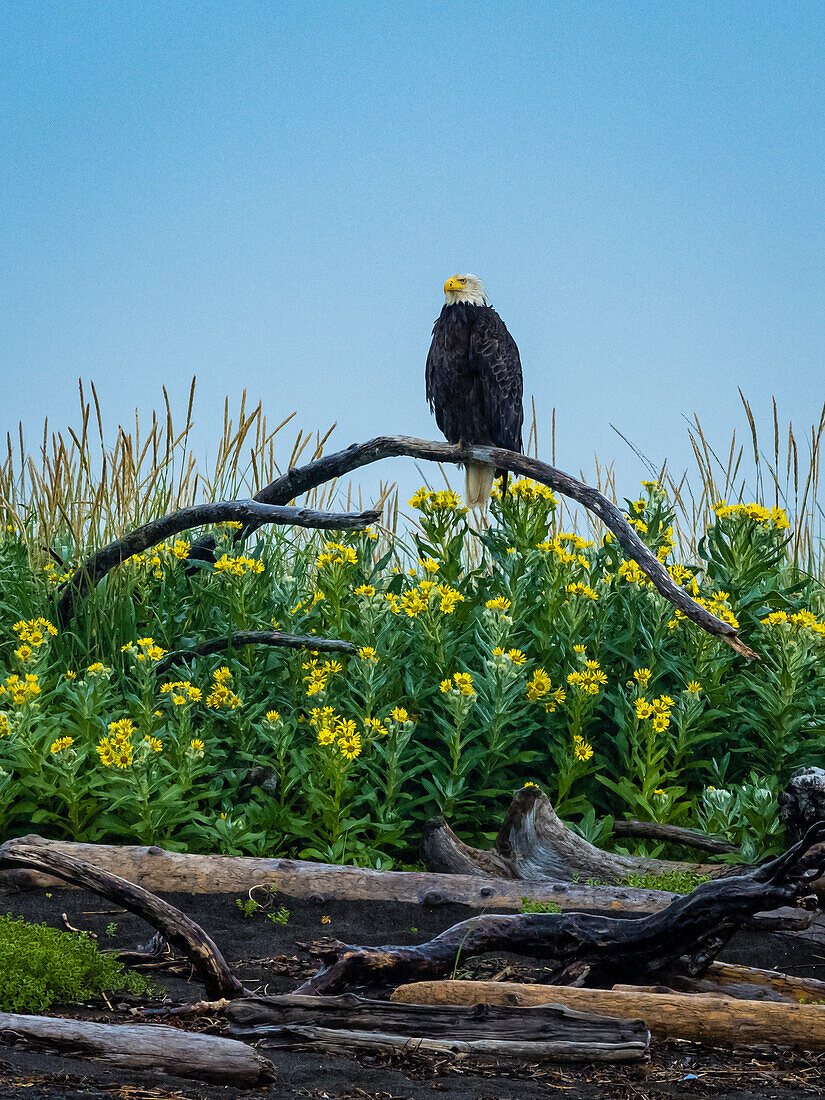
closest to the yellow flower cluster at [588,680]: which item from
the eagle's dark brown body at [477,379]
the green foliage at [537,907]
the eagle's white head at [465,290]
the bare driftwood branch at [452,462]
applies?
the bare driftwood branch at [452,462]

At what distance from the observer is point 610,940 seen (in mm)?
3369

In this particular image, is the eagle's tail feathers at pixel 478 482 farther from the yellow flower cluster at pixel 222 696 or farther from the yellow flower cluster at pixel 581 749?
the yellow flower cluster at pixel 222 696

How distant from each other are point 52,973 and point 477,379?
5611 mm

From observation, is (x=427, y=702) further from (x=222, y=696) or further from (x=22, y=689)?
(x=22, y=689)

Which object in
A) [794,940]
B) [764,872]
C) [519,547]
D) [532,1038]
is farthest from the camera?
[519,547]

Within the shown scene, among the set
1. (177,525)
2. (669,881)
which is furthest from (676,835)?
(177,525)

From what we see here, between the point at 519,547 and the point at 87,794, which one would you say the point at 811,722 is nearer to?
the point at 519,547

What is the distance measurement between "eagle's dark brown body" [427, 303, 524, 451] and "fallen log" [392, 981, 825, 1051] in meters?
5.27

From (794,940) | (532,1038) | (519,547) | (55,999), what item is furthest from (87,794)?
(794,940)

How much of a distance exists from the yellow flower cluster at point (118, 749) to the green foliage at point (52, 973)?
1.15 meters

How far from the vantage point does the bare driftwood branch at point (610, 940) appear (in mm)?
3273

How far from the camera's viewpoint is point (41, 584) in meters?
7.18

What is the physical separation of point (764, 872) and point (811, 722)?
2923 mm

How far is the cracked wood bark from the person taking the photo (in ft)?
15.9
